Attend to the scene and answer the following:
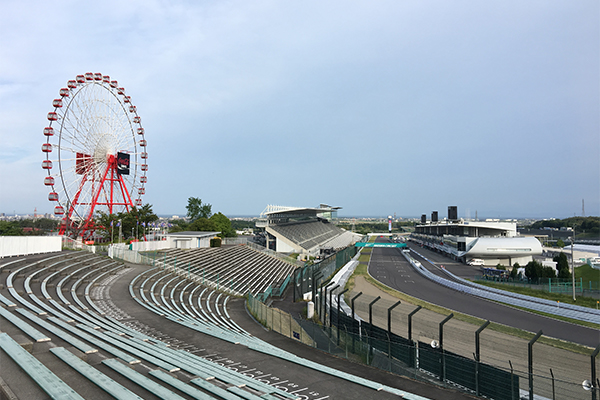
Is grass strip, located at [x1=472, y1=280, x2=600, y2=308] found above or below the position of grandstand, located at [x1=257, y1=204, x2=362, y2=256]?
below

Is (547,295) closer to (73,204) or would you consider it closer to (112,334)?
(112,334)

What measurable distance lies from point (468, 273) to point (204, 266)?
38786 millimetres

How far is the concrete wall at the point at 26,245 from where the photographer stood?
79.9 feet

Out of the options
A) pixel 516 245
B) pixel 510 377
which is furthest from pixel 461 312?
pixel 516 245

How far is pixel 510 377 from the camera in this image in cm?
938

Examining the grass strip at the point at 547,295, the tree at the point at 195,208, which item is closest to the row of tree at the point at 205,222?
the tree at the point at 195,208

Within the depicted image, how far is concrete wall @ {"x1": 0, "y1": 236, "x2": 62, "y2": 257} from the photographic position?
2436 cm

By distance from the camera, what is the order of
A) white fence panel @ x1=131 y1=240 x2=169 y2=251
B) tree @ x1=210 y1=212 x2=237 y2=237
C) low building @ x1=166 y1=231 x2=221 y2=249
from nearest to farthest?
white fence panel @ x1=131 y1=240 x2=169 y2=251 → low building @ x1=166 y1=231 x2=221 y2=249 → tree @ x1=210 y1=212 x2=237 y2=237

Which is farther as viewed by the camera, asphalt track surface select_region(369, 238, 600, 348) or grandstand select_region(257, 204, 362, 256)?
grandstand select_region(257, 204, 362, 256)

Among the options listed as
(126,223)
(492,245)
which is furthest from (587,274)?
(126,223)

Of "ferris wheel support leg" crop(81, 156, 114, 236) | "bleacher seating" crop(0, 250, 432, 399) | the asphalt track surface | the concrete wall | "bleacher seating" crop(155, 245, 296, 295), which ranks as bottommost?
the asphalt track surface

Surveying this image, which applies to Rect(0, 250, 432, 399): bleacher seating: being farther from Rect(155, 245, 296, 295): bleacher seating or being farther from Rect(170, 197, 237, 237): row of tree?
Rect(170, 197, 237, 237): row of tree

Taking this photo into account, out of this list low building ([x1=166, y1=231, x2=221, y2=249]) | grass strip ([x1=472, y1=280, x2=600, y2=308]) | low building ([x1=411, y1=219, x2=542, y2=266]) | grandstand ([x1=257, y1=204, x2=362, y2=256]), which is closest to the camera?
grass strip ([x1=472, y1=280, x2=600, y2=308])

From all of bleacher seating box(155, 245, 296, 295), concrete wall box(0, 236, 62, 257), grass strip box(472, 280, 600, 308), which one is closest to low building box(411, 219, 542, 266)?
grass strip box(472, 280, 600, 308)
